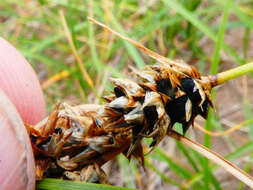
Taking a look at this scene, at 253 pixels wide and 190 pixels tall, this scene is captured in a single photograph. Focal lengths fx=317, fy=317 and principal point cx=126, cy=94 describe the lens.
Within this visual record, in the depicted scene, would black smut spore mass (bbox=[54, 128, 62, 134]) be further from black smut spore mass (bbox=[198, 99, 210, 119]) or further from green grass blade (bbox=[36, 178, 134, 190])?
black smut spore mass (bbox=[198, 99, 210, 119])

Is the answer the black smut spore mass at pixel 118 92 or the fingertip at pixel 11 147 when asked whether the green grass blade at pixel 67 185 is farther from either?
the black smut spore mass at pixel 118 92

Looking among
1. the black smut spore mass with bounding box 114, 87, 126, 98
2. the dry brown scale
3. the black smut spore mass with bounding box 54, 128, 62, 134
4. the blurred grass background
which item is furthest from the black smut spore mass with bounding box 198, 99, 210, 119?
the blurred grass background

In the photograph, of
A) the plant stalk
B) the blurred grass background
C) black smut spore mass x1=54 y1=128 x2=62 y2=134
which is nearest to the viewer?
the plant stalk

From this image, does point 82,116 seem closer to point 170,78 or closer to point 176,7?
point 170,78

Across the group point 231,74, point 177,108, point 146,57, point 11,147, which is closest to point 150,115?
point 177,108

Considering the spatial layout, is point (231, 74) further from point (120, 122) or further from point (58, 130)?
point (58, 130)

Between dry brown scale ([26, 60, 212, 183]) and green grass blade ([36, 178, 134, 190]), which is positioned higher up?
dry brown scale ([26, 60, 212, 183])

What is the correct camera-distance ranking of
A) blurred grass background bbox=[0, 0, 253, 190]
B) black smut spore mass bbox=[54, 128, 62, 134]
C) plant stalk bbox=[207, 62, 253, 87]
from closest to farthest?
plant stalk bbox=[207, 62, 253, 87]
black smut spore mass bbox=[54, 128, 62, 134]
blurred grass background bbox=[0, 0, 253, 190]
